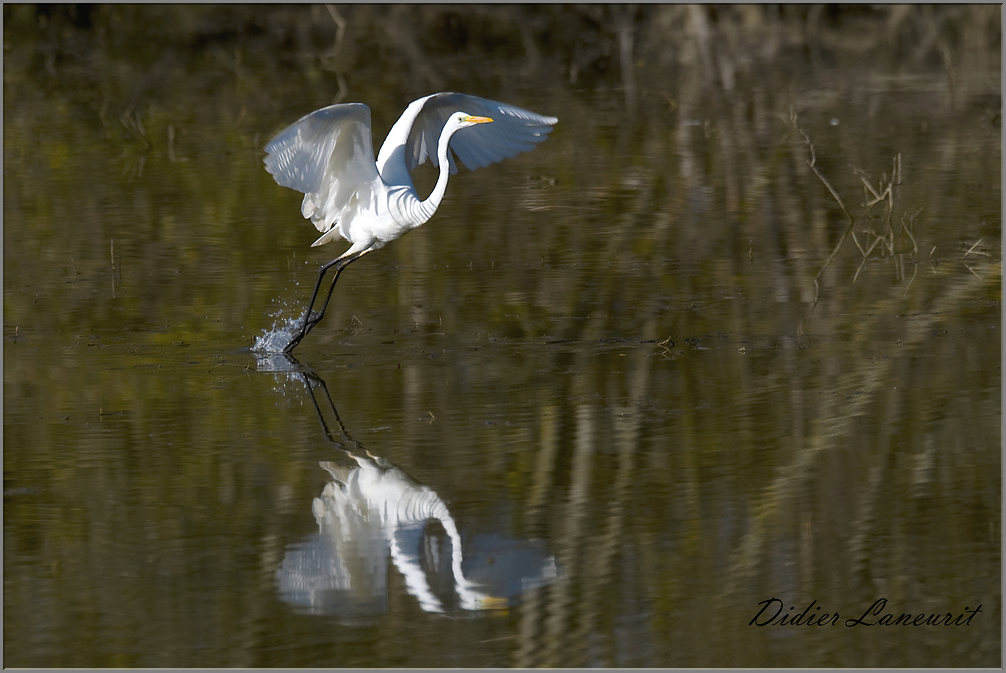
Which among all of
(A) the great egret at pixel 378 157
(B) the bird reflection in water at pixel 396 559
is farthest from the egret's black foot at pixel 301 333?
(B) the bird reflection in water at pixel 396 559

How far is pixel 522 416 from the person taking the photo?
6797mm

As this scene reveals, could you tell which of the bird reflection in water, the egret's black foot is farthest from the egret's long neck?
the bird reflection in water

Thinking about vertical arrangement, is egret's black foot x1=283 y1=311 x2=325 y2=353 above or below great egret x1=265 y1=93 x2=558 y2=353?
below

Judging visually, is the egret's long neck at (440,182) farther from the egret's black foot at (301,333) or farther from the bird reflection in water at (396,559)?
the bird reflection in water at (396,559)

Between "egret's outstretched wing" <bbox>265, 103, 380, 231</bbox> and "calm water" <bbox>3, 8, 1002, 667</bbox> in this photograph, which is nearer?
"calm water" <bbox>3, 8, 1002, 667</bbox>

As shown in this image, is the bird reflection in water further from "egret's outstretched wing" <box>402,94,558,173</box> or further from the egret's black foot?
"egret's outstretched wing" <box>402,94,558,173</box>

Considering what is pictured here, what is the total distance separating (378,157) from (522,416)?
266 centimetres

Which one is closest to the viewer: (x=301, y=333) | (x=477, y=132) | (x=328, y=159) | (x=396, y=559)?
(x=396, y=559)

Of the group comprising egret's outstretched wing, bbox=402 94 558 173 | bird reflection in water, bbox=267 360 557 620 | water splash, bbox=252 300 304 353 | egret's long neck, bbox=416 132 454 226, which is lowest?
bird reflection in water, bbox=267 360 557 620

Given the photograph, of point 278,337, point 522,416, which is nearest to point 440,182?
point 278,337

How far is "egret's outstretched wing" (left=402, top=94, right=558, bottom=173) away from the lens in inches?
341

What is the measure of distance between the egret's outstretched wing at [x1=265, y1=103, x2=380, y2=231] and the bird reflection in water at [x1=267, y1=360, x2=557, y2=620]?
2.54 m

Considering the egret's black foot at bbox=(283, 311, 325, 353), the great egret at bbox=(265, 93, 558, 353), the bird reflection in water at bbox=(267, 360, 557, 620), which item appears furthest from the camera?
the egret's black foot at bbox=(283, 311, 325, 353)

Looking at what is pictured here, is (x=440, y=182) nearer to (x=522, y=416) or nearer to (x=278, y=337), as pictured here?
(x=278, y=337)
